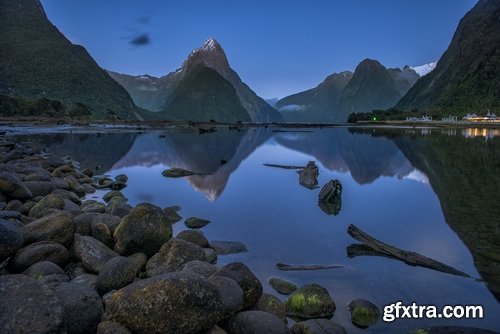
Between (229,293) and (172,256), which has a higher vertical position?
(229,293)

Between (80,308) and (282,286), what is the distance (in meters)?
6.00

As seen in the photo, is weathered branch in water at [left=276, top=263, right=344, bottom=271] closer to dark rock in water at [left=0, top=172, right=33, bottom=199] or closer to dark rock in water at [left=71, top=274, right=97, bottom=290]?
dark rock in water at [left=71, top=274, right=97, bottom=290]

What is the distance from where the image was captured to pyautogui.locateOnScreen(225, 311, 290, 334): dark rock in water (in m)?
7.96

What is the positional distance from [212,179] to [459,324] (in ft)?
88.3

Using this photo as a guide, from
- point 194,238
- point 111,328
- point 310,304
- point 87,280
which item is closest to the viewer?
point 111,328

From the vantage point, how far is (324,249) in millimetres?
15609

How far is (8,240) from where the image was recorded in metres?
9.98

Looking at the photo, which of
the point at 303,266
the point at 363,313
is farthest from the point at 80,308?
the point at 303,266

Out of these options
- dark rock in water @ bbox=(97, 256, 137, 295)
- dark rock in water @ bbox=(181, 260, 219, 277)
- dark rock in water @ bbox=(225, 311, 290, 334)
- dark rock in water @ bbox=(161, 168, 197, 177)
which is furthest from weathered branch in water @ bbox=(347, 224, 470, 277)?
dark rock in water @ bbox=(161, 168, 197, 177)

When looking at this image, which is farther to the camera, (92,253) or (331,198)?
(331,198)

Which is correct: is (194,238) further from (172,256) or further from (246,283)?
(246,283)

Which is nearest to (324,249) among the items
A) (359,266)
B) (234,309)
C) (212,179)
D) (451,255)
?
(359,266)

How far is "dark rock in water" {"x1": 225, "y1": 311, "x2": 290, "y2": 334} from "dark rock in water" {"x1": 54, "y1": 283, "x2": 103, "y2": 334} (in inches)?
103

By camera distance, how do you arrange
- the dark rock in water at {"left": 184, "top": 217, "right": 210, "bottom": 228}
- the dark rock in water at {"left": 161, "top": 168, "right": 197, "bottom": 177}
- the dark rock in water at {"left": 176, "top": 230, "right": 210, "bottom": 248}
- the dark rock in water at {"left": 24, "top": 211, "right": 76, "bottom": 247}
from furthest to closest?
1. the dark rock in water at {"left": 161, "top": 168, "right": 197, "bottom": 177}
2. the dark rock in water at {"left": 184, "top": 217, "right": 210, "bottom": 228}
3. the dark rock in water at {"left": 176, "top": 230, "right": 210, "bottom": 248}
4. the dark rock in water at {"left": 24, "top": 211, "right": 76, "bottom": 247}
